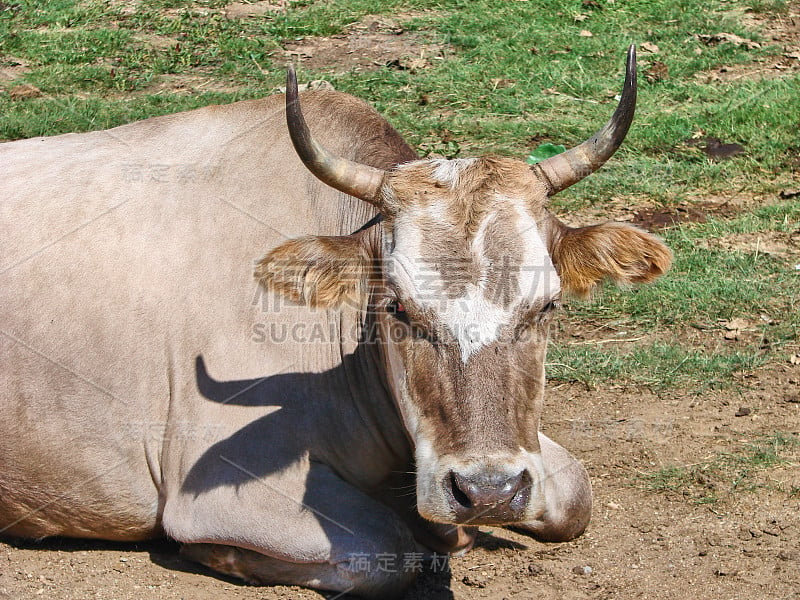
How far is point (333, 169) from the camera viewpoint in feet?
15.6

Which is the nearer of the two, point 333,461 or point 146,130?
point 333,461

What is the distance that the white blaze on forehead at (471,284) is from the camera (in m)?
4.38

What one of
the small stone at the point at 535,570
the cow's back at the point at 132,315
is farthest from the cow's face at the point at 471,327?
the small stone at the point at 535,570

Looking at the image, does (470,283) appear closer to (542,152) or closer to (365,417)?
(365,417)

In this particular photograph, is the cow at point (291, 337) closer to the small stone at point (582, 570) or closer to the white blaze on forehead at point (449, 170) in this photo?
the white blaze on forehead at point (449, 170)

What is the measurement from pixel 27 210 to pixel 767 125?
23.3 feet

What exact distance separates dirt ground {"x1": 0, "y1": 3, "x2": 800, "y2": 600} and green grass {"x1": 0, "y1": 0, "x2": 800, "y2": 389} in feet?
1.59

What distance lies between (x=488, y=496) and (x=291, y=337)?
160 cm

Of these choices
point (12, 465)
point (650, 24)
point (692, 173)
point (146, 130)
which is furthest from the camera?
point (650, 24)

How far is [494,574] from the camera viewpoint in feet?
17.3

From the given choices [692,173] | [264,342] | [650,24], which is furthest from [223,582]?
[650,24]

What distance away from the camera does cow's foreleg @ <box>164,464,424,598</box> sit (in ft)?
16.3

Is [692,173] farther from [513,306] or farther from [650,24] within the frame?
[513,306]

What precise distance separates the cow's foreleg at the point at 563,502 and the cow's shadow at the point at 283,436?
594 millimetres
